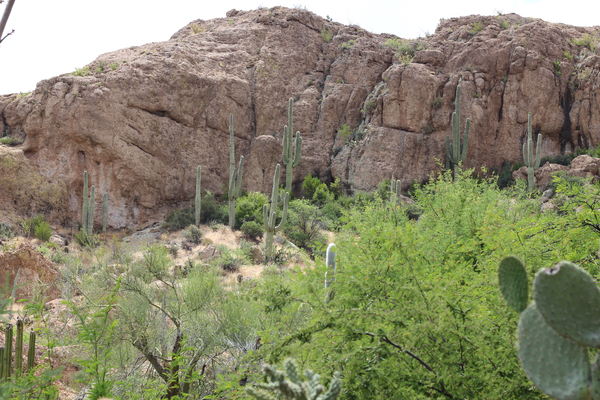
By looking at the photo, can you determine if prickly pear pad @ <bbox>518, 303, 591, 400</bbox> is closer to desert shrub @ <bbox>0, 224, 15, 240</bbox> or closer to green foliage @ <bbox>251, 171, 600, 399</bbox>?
green foliage @ <bbox>251, 171, 600, 399</bbox>

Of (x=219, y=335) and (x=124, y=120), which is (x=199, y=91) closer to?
(x=124, y=120)

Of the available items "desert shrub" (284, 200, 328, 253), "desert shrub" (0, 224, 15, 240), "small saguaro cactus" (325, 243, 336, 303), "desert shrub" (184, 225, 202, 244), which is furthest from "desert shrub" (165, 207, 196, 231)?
"small saguaro cactus" (325, 243, 336, 303)

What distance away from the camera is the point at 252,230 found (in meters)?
20.3

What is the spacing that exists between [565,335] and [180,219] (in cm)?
2185

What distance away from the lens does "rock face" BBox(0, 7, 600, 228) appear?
23438 mm

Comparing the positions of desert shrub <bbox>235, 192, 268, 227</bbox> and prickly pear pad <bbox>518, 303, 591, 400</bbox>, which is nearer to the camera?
prickly pear pad <bbox>518, 303, 591, 400</bbox>

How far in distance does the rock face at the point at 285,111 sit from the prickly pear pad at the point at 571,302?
23582 millimetres

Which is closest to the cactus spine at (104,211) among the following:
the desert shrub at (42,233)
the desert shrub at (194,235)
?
the desert shrub at (42,233)

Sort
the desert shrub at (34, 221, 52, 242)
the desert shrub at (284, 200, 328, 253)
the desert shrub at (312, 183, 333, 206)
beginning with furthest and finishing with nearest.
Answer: the desert shrub at (312, 183, 333, 206), the desert shrub at (34, 221, 52, 242), the desert shrub at (284, 200, 328, 253)

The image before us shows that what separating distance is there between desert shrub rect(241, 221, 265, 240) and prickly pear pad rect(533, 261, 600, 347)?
18755mm

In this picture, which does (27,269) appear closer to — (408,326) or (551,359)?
(408,326)

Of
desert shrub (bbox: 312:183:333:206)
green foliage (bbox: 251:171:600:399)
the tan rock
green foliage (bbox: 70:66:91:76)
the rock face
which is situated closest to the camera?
green foliage (bbox: 251:171:600:399)

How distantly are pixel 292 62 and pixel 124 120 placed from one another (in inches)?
463

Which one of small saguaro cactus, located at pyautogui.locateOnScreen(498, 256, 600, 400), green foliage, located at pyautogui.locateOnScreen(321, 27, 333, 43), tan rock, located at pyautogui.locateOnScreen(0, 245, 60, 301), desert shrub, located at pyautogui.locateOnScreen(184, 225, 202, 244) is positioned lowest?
desert shrub, located at pyautogui.locateOnScreen(184, 225, 202, 244)
